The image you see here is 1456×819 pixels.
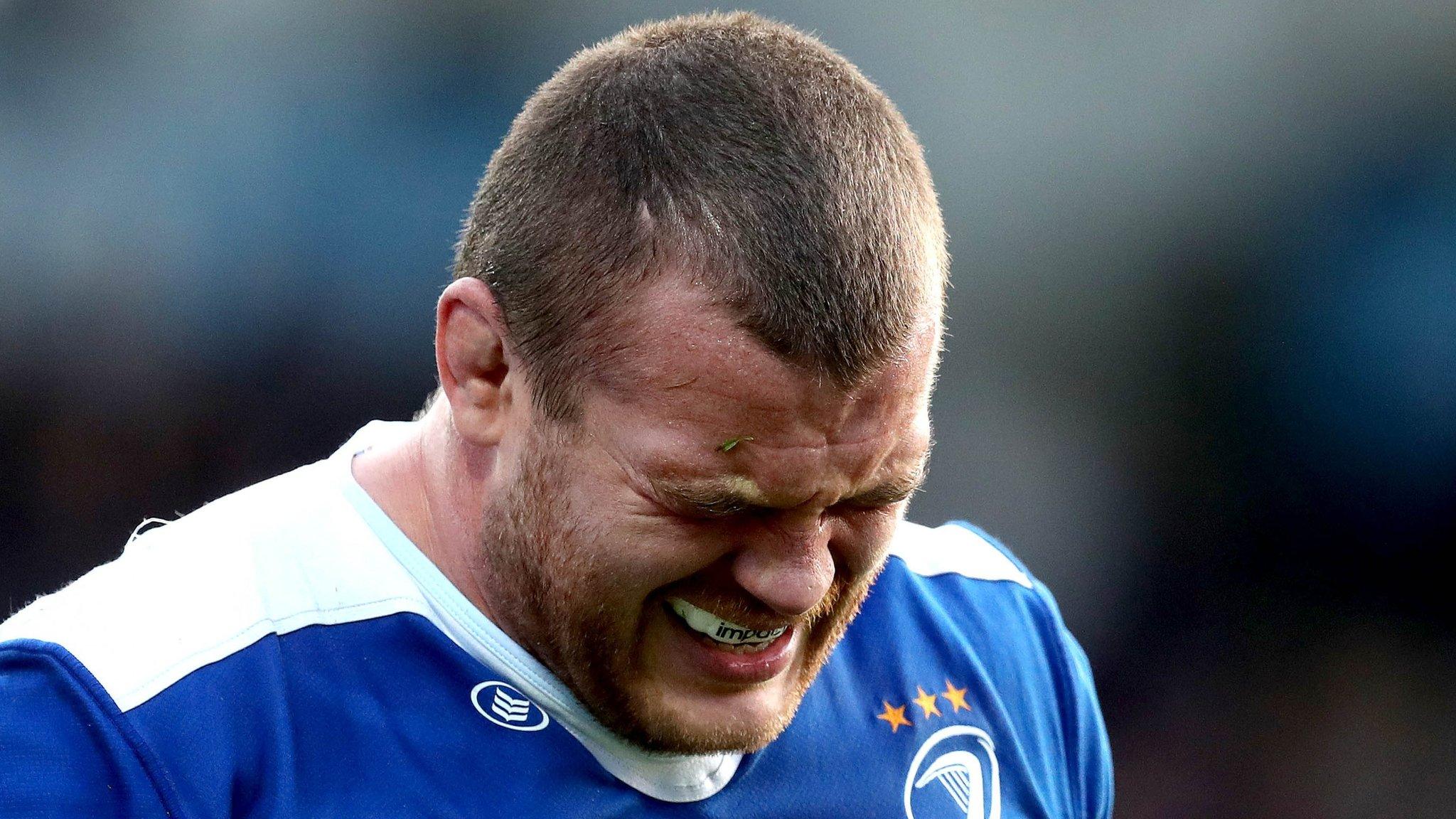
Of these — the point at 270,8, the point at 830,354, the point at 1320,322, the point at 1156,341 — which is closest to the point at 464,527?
the point at 830,354

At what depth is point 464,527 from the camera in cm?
188

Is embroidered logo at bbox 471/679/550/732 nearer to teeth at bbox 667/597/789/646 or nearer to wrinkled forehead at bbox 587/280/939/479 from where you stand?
teeth at bbox 667/597/789/646

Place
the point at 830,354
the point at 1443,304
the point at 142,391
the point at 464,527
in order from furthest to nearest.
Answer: the point at 1443,304 < the point at 142,391 < the point at 464,527 < the point at 830,354

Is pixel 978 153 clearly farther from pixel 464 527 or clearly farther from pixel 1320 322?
pixel 464 527

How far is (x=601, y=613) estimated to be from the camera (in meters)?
1.71

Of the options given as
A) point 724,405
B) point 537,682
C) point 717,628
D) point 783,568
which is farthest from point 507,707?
point 724,405

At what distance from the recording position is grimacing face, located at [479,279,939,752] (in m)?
1.58

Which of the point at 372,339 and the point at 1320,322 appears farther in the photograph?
the point at 1320,322

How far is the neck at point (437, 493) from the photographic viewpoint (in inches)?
74.0

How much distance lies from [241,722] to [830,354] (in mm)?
864

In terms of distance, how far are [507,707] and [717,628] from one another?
0.33m

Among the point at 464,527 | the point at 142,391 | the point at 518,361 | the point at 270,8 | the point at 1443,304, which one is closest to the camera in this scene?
the point at 518,361

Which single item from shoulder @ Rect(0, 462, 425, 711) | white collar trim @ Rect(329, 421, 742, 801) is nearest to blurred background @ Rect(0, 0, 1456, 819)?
shoulder @ Rect(0, 462, 425, 711)

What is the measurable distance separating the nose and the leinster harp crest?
0.53m
